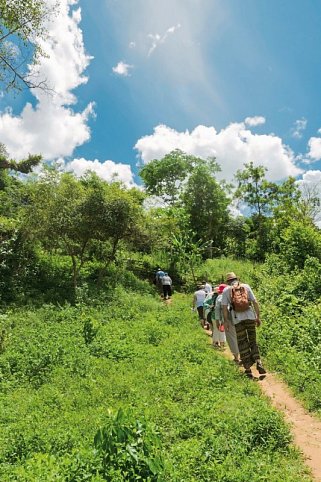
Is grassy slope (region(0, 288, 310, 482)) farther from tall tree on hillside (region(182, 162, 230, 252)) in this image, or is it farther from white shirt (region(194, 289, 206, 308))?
tall tree on hillside (region(182, 162, 230, 252))

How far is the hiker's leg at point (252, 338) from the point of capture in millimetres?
8031

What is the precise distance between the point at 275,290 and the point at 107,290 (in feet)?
23.8

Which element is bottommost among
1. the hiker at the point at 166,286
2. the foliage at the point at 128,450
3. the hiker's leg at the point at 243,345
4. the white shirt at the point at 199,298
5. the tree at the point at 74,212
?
the foliage at the point at 128,450

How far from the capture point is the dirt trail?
16.5 ft

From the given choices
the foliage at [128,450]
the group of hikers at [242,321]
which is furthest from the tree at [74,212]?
the foliage at [128,450]

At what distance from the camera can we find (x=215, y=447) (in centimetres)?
498

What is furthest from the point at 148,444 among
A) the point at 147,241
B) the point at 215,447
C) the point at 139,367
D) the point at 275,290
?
the point at 147,241

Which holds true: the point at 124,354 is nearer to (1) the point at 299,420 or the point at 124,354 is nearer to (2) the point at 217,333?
(2) the point at 217,333

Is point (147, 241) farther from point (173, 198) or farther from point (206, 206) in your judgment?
point (173, 198)

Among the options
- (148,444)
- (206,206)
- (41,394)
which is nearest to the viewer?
(148,444)

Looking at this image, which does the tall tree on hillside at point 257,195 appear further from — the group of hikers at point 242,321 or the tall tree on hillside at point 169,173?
the group of hikers at point 242,321

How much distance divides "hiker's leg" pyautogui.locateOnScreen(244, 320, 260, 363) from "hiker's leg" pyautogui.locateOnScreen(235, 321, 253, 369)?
6 centimetres

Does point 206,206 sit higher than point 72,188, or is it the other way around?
point 206,206

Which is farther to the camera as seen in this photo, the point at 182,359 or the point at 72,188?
the point at 72,188
